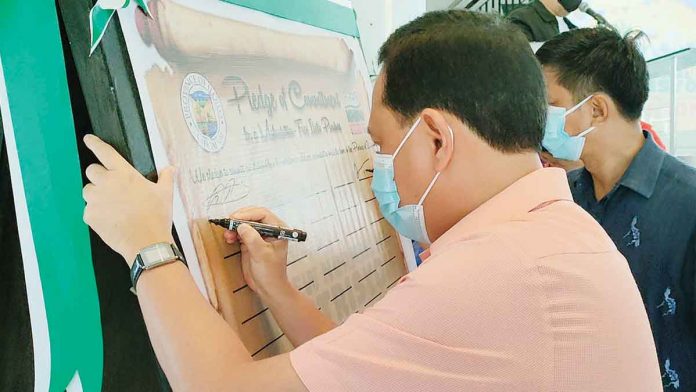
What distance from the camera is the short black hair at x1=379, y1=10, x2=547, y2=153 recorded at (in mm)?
857

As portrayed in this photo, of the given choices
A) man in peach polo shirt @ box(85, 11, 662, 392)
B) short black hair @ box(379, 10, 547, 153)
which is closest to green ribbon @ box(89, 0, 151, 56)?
man in peach polo shirt @ box(85, 11, 662, 392)

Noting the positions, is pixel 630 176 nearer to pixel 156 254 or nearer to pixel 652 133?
pixel 652 133

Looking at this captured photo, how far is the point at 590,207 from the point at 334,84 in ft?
2.85

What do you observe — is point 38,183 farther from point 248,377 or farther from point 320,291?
point 320,291

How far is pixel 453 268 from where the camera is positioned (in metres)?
0.70

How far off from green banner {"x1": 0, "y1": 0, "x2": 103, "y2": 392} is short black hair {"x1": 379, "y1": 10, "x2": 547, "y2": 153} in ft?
1.58

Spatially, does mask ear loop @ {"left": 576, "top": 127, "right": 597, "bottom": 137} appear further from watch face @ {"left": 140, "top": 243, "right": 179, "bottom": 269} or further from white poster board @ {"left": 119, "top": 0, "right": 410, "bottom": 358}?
watch face @ {"left": 140, "top": 243, "right": 179, "bottom": 269}

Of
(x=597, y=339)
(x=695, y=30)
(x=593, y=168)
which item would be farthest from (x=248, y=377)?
(x=695, y=30)

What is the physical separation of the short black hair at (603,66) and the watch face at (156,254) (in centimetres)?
130

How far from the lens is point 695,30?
3.66m

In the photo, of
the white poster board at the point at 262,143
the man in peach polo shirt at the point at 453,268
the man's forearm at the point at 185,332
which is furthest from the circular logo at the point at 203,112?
the man's forearm at the point at 185,332

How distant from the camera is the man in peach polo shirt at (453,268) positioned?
0.67 metres

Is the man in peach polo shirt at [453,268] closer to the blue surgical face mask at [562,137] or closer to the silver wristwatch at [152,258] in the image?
the silver wristwatch at [152,258]
